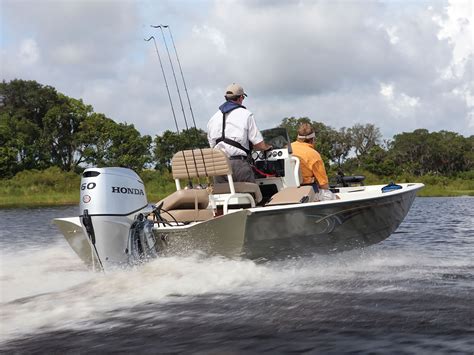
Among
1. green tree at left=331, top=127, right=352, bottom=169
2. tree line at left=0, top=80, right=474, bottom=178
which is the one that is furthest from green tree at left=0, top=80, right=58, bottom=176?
green tree at left=331, top=127, right=352, bottom=169

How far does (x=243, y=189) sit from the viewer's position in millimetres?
6277

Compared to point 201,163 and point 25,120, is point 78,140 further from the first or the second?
point 201,163

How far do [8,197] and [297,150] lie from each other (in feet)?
91.1

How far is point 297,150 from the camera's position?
22.9 feet

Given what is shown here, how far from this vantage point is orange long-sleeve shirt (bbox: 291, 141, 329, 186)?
6.88 metres

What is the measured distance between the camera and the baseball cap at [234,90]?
255 inches

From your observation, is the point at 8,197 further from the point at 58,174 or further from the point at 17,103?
the point at 17,103

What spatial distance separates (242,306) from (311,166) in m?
2.69

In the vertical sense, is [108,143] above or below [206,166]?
above

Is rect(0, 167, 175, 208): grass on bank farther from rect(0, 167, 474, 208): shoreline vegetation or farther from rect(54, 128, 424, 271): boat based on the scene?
rect(54, 128, 424, 271): boat

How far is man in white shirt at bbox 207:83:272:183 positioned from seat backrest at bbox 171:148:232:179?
0.41m

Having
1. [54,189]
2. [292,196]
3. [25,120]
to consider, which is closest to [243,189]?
[292,196]

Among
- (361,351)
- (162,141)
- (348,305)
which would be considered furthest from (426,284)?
(162,141)

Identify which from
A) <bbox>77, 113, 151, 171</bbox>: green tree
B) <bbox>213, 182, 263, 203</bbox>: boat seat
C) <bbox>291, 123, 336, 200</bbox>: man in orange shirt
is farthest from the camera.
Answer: <bbox>77, 113, 151, 171</bbox>: green tree
